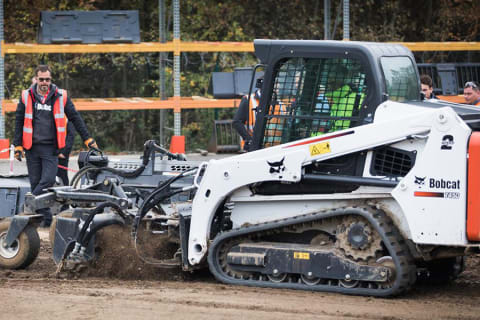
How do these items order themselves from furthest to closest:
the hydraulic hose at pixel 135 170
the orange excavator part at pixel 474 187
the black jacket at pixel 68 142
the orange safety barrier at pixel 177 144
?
the orange safety barrier at pixel 177 144 < the black jacket at pixel 68 142 < the hydraulic hose at pixel 135 170 < the orange excavator part at pixel 474 187

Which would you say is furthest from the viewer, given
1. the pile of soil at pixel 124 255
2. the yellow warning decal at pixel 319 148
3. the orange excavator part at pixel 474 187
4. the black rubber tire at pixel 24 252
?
the black rubber tire at pixel 24 252

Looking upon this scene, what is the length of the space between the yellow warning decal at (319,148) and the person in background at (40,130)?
146 inches

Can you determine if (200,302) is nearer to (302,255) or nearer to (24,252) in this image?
(302,255)

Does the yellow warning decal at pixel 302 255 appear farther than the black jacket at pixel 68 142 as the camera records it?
No

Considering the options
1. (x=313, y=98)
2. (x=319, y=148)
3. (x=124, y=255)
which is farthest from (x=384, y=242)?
(x=124, y=255)

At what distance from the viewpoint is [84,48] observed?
15719mm

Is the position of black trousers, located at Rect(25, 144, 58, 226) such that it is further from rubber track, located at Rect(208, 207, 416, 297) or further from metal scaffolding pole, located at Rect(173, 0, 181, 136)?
metal scaffolding pole, located at Rect(173, 0, 181, 136)

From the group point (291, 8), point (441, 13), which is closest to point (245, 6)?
point (291, 8)

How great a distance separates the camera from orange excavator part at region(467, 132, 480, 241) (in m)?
6.88

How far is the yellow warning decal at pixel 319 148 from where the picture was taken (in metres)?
7.56

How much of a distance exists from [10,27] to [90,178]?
11844 millimetres

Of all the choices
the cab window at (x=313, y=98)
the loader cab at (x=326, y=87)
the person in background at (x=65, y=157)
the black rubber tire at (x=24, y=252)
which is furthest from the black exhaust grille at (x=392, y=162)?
the person in background at (x=65, y=157)

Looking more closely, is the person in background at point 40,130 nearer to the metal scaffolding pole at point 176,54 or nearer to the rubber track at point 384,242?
the rubber track at point 384,242

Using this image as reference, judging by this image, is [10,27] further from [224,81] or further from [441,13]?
[441,13]
